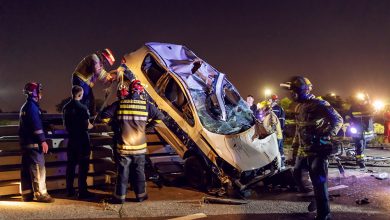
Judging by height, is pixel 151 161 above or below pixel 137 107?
below

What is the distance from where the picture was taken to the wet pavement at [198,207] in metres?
5.26

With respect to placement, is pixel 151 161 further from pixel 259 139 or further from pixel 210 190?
pixel 259 139

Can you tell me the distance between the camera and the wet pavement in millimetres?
5262

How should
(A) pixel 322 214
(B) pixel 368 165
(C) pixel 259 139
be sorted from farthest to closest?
(B) pixel 368 165 < (C) pixel 259 139 < (A) pixel 322 214

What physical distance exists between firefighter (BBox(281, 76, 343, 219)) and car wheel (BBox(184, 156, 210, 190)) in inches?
78.1

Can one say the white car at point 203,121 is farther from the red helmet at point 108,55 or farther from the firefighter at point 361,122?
the firefighter at point 361,122

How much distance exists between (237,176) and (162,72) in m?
2.58

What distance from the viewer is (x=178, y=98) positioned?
710 centimetres

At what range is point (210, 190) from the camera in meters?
6.56

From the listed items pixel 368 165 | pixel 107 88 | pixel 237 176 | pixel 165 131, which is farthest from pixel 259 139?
pixel 368 165

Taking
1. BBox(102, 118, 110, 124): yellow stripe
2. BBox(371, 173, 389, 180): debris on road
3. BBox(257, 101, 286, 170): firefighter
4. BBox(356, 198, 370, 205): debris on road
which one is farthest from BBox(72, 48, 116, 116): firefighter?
BBox(371, 173, 389, 180): debris on road

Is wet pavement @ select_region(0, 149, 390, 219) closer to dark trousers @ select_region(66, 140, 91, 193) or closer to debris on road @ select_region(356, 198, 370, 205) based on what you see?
debris on road @ select_region(356, 198, 370, 205)

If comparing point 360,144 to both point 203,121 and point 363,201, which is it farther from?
point 203,121

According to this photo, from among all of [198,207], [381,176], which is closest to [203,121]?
[198,207]
